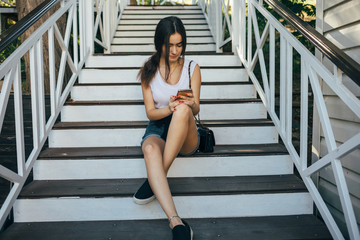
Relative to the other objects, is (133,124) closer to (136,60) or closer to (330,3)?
(136,60)

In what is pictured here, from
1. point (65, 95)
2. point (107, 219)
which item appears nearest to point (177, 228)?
point (107, 219)

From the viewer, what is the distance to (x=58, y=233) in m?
1.85

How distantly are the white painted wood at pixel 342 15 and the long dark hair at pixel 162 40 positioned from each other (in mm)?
913

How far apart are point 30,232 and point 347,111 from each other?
74.2 inches

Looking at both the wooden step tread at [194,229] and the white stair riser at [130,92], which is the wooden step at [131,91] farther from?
the wooden step tread at [194,229]

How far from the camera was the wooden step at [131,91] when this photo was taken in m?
2.97

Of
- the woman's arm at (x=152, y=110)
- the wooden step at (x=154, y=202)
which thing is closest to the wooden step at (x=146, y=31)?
the woman's arm at (x=152, y=110)

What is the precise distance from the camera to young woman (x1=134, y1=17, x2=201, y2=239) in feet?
6.07

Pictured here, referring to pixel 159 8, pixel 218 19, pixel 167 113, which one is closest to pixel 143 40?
pixel 218 19

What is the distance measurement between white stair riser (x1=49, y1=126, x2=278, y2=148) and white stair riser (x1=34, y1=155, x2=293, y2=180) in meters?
0.29

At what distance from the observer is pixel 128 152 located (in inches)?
93.5

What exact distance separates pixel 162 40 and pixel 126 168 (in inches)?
34.2

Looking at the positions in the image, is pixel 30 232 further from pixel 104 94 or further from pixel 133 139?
pixel 104 94

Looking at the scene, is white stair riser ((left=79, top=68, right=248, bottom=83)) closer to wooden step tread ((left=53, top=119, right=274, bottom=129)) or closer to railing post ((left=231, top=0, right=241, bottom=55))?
railing post ((left=231, top=0, right=241, bottom=55))
